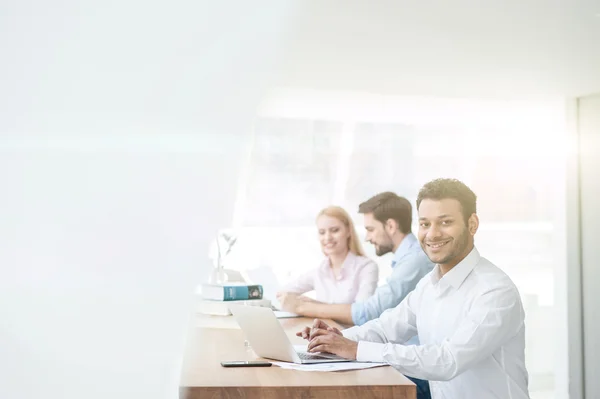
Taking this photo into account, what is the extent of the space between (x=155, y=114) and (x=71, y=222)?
0.96 ft

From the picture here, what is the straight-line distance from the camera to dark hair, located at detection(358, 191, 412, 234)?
3035 mm

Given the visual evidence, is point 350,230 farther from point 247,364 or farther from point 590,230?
point 247,364

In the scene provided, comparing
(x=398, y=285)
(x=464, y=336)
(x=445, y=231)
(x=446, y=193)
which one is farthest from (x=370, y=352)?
(x=398, y=285)

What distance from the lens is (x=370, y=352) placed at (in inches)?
69.9

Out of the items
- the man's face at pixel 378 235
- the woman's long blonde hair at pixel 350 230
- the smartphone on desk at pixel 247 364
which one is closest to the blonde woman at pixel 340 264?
the woman's long blonde hair at pixel 350 230

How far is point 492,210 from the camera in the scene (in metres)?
5.02

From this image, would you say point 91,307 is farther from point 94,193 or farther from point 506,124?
point 506,124

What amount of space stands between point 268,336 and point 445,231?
66 cm

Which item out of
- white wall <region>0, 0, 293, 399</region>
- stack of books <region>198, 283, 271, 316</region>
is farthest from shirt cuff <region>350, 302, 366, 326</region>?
white wall <region>0, 0, 293, 399</region>

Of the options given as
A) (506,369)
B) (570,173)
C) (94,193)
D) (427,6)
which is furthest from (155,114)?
(570,173)

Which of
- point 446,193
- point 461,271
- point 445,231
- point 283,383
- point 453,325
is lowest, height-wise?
point 283,383

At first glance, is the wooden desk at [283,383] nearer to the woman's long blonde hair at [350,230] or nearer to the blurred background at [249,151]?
the blurred background at [249,151]

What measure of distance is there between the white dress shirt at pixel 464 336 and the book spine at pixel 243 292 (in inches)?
32.1

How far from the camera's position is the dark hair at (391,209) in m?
3.04
